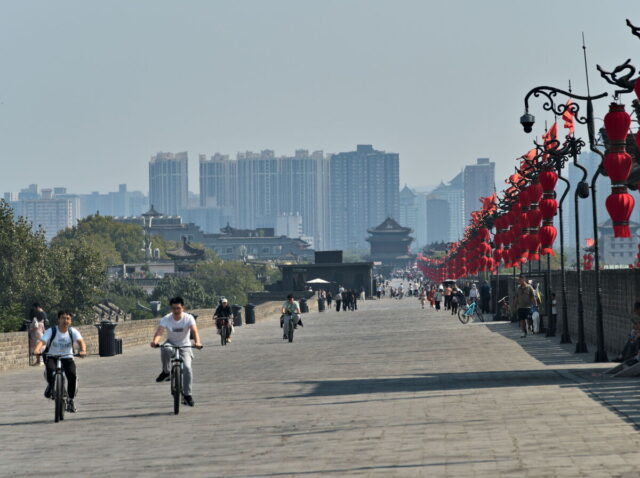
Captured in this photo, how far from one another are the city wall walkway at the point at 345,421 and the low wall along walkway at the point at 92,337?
1.09 meters

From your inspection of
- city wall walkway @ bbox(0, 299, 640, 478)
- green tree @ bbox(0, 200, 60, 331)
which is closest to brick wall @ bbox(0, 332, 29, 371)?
city wall walkway @ bbox(0, 299, 640, 478)

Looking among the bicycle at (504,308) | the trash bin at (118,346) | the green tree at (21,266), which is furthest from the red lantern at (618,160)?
the green tree at (21,266)

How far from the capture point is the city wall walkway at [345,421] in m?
12.2

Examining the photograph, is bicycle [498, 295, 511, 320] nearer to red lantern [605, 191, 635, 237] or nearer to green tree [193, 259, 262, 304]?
red lantern [605, 191, 635, 237]

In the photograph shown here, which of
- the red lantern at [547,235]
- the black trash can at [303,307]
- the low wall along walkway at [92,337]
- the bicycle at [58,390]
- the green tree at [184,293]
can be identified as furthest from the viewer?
the green tree at [184,293]

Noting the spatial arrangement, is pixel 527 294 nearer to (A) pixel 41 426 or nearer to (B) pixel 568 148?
(B) pixel 568 148

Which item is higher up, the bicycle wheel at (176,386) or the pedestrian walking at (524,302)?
the pedestrian walking at (524,302)

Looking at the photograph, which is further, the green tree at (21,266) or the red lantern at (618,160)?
the green tree at (21,266)

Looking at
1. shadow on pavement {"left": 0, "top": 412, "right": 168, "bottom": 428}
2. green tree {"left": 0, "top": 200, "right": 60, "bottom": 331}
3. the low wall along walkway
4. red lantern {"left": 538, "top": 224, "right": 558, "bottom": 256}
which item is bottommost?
shadow on pavement {"left": 0, "top": 412, "right": 168, "bottom": 428}

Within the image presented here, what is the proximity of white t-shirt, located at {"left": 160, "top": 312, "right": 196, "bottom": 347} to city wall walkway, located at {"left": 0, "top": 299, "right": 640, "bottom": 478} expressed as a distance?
2.97ft

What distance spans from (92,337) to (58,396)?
19.5 metres

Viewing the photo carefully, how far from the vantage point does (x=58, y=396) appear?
17.2 metres

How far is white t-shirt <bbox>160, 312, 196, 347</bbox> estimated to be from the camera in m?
17.9

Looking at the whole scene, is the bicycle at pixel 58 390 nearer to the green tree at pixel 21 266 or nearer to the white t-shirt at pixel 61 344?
the white t-shirt at pixel 61 344
